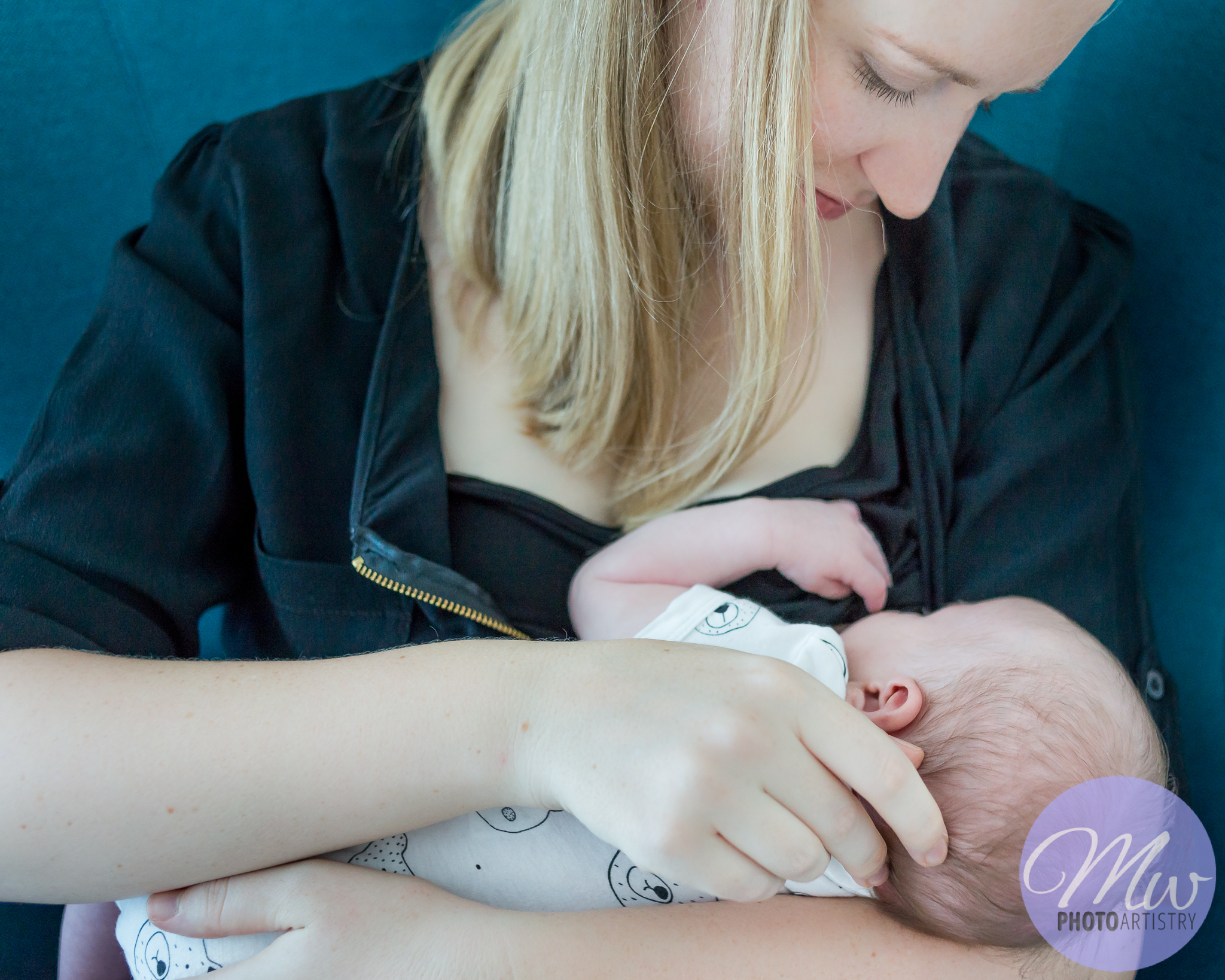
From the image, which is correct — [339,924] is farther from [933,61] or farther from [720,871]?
[933,61]

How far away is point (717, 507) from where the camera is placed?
966mm

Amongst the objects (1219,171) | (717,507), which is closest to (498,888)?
(717,507)

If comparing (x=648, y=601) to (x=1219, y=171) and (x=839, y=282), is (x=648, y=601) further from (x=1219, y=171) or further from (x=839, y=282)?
(x=1219, y=171)

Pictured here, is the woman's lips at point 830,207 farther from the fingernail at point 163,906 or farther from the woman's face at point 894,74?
the fingernail at point 163,906

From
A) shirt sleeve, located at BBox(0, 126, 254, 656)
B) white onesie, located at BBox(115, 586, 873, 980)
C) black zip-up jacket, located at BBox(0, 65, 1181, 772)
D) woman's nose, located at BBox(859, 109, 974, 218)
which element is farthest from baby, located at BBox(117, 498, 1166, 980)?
woman's nose, located at BBox(859, 109, 974, 218)

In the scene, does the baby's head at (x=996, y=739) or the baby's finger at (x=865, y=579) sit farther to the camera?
the baby's finger at (x=865, y=579)

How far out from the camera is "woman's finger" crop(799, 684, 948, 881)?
63 centimetres

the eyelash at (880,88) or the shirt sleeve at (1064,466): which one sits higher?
the eyelash at (880,88)

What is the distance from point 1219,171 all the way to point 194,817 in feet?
4.04

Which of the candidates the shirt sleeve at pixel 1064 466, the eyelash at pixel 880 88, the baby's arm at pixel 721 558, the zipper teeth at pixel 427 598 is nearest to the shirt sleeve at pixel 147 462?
the zipper teeth at pixel 427 598

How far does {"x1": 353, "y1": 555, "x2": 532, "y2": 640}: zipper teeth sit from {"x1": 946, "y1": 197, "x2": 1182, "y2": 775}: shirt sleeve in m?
0.50

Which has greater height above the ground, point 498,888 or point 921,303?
point 921,303

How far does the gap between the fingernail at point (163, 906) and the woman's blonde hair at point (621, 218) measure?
53 centimetres

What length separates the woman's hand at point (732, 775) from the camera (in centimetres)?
62
